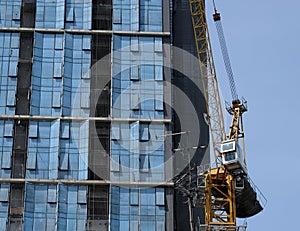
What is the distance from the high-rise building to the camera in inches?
4678

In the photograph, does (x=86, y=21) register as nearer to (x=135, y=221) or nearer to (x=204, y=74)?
(x=204, y=74)

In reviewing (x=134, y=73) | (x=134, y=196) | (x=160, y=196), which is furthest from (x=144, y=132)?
(x=160, y=196)

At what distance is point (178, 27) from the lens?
143 m

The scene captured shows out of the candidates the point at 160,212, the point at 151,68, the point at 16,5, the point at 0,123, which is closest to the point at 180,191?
the point at 160,212

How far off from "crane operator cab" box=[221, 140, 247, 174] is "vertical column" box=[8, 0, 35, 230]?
29.6 meters

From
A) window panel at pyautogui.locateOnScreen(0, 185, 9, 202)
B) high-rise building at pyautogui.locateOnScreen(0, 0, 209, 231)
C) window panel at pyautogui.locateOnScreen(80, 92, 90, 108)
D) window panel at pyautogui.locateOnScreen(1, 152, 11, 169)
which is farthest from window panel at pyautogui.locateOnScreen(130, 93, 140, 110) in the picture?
window panel at pyautogui.locateOnScreen(0, 185, 9, 202)

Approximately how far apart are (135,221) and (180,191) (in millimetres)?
8784

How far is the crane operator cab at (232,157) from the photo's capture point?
393 feet

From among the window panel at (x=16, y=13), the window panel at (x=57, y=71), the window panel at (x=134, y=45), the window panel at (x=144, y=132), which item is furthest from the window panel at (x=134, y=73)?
the window panel at (x=16, y=13)

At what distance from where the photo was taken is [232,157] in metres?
120

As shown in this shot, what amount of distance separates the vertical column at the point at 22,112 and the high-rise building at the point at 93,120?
0.50 ft

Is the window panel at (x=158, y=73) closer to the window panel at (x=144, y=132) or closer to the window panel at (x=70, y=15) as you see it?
the window panel at (x=144, y=132)

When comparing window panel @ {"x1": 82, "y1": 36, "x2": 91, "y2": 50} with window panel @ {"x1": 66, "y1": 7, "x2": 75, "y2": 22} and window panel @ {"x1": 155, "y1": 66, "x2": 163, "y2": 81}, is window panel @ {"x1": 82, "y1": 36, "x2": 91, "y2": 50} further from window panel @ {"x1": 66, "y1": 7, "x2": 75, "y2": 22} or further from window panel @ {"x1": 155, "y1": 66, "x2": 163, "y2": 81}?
window panel @ {"x1": 155, "y1": 66, "x2": 163, "y2": 81}

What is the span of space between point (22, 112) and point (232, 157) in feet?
106
